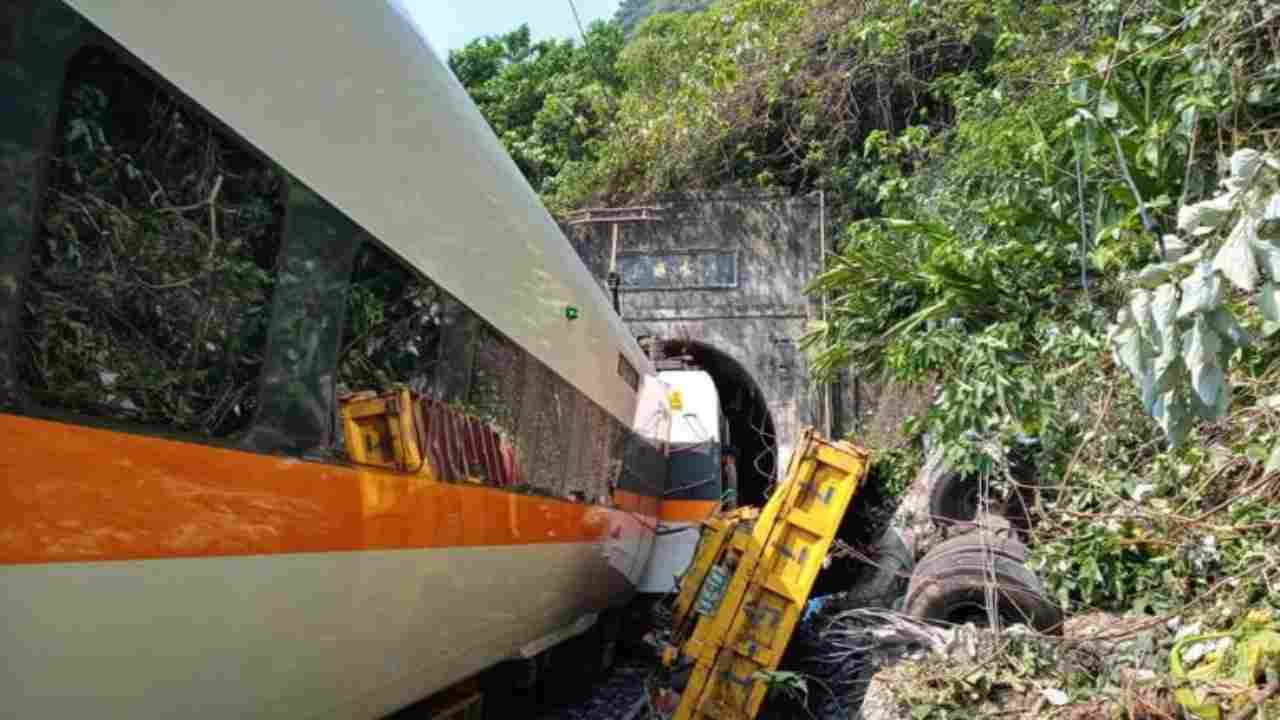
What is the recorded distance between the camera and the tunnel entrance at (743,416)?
14.3 meters

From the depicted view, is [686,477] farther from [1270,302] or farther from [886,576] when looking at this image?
[1270,302]

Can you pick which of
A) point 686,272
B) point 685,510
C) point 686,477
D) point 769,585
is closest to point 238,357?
point 769,585

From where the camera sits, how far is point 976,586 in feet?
19.8

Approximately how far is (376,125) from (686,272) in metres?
11.4

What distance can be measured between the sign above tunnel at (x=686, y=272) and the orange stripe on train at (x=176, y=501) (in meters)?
11.1

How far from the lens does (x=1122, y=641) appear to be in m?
4.25

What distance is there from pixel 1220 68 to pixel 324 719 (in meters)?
4.36

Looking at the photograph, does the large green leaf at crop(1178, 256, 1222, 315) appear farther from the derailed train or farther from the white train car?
the white train car

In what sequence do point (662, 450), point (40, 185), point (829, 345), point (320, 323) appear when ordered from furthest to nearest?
1. point (662, 450)
2. point (829, 345)
3. point (320, 323)
4. point (40, 185)

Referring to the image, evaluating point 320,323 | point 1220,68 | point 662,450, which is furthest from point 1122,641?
point 662,450

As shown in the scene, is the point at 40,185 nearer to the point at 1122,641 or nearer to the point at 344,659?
the point at 344,659

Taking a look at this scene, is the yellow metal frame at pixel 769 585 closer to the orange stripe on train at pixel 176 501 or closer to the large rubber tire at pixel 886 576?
the large rubber tire at pixel 886 576

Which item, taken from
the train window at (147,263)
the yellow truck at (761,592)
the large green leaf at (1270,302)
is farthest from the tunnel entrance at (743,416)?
the large green leaf at (1270,302)

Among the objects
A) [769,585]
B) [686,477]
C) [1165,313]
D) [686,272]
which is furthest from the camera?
[686,272]
